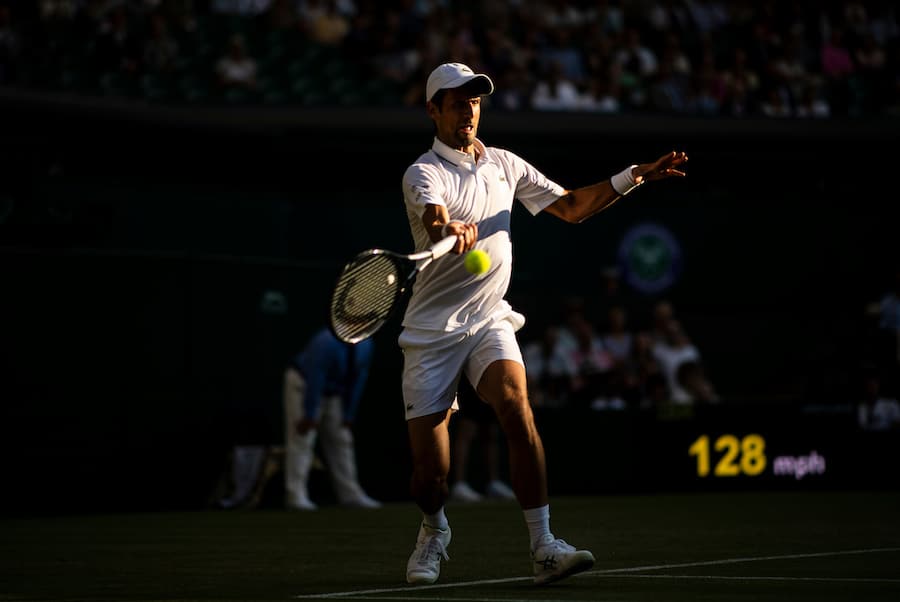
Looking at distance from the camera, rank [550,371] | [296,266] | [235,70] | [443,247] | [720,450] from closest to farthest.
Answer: [443,247] → [296,266] → [720,450] → [550,371] → [235,70]

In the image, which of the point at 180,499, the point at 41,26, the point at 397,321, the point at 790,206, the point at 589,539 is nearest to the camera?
the point at 589,539

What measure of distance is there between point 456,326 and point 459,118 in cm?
89

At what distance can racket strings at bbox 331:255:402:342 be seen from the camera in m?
6.34

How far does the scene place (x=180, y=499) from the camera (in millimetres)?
14000

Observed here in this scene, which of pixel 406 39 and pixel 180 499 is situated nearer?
pixel 180 499

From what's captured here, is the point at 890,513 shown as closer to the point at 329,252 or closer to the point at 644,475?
the point at 644,475

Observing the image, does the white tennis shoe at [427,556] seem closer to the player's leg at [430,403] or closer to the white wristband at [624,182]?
the player's leg at [430,403]

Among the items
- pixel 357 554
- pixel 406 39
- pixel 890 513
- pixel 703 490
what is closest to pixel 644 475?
pixel 703 490

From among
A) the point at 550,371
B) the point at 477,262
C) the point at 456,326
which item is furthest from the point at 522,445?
the point at 550,371

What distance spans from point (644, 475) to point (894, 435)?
263 centimetres

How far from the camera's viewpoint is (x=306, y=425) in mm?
14016

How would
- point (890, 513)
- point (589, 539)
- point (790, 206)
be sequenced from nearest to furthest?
point (589, 539) → point (890, 513) → point (790, 206)

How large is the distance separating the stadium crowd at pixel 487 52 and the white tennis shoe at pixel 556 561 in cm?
1155

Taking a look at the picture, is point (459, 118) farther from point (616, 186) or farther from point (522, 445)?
point (522, 445)
